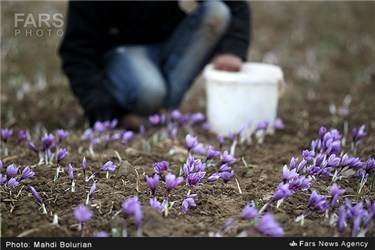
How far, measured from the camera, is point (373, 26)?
671cm

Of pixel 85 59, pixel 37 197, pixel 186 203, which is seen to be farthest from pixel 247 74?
pixel 37 197

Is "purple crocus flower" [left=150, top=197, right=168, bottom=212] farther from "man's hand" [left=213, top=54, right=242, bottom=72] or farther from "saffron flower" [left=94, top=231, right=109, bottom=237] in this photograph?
"man's hand" [left=213, top=54, right=242, bottom=72]

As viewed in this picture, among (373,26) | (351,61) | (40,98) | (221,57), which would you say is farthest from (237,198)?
(373,26)

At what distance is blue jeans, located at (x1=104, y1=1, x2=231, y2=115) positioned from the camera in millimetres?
3773

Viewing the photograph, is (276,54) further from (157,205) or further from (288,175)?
(157,205)

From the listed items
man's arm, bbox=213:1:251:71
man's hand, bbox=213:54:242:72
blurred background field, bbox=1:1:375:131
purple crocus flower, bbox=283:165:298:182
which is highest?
man's arm, bbox=213:1:251:71

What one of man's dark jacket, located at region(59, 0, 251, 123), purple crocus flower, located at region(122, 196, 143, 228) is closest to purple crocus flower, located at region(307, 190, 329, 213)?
purple crocus flower, located at region(122, 196, 143, 228)

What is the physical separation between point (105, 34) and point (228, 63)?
927 mm

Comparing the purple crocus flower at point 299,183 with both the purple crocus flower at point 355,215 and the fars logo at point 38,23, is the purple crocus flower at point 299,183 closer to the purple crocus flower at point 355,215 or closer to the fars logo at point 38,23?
the purple crocus flower at point 355,215

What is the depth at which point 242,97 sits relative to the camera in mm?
3479

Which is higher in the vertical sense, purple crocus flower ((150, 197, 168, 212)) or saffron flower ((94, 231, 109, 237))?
purple crocus flower ((150, 197, 168, 212))

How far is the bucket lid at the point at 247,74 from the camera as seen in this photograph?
11.2ft

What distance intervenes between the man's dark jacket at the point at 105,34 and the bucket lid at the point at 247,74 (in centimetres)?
13
